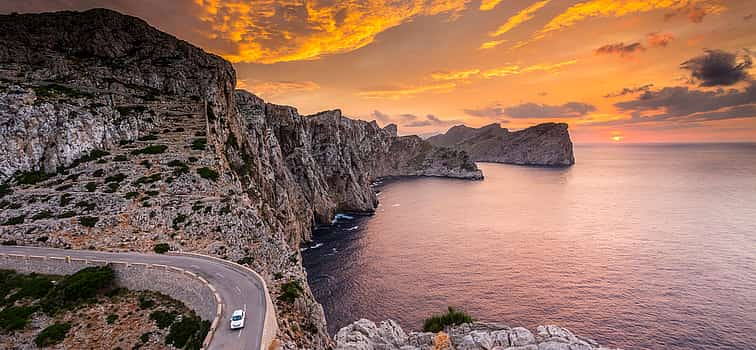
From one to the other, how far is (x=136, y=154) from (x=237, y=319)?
156ft

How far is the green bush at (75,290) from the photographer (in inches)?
1131

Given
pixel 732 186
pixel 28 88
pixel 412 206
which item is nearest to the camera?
pixel 28 88

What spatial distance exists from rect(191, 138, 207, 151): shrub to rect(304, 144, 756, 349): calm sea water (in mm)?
35658

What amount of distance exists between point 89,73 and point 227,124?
28.5m

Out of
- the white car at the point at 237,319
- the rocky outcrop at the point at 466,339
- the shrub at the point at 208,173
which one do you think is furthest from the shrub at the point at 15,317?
the rocky outcrop at the point at 466,339

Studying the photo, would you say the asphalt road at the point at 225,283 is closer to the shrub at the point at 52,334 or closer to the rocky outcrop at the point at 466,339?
the shrub at the point at 52,334

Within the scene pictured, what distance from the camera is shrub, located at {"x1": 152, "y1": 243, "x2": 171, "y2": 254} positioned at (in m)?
36.8

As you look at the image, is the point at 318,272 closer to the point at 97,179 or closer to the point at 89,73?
the point at 97,179

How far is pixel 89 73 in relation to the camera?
218 feet

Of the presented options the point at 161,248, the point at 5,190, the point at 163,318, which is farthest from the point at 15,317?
the point at 5,190

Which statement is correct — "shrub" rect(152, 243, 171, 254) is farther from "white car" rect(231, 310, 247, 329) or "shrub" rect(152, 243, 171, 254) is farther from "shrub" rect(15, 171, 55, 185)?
"shrub" rect(15, 171, 55, 185)

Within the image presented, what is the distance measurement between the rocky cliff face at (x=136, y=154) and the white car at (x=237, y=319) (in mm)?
4400

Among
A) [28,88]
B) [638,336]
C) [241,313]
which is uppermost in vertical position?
[28,88]

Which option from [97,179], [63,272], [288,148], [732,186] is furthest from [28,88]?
[732,186]
